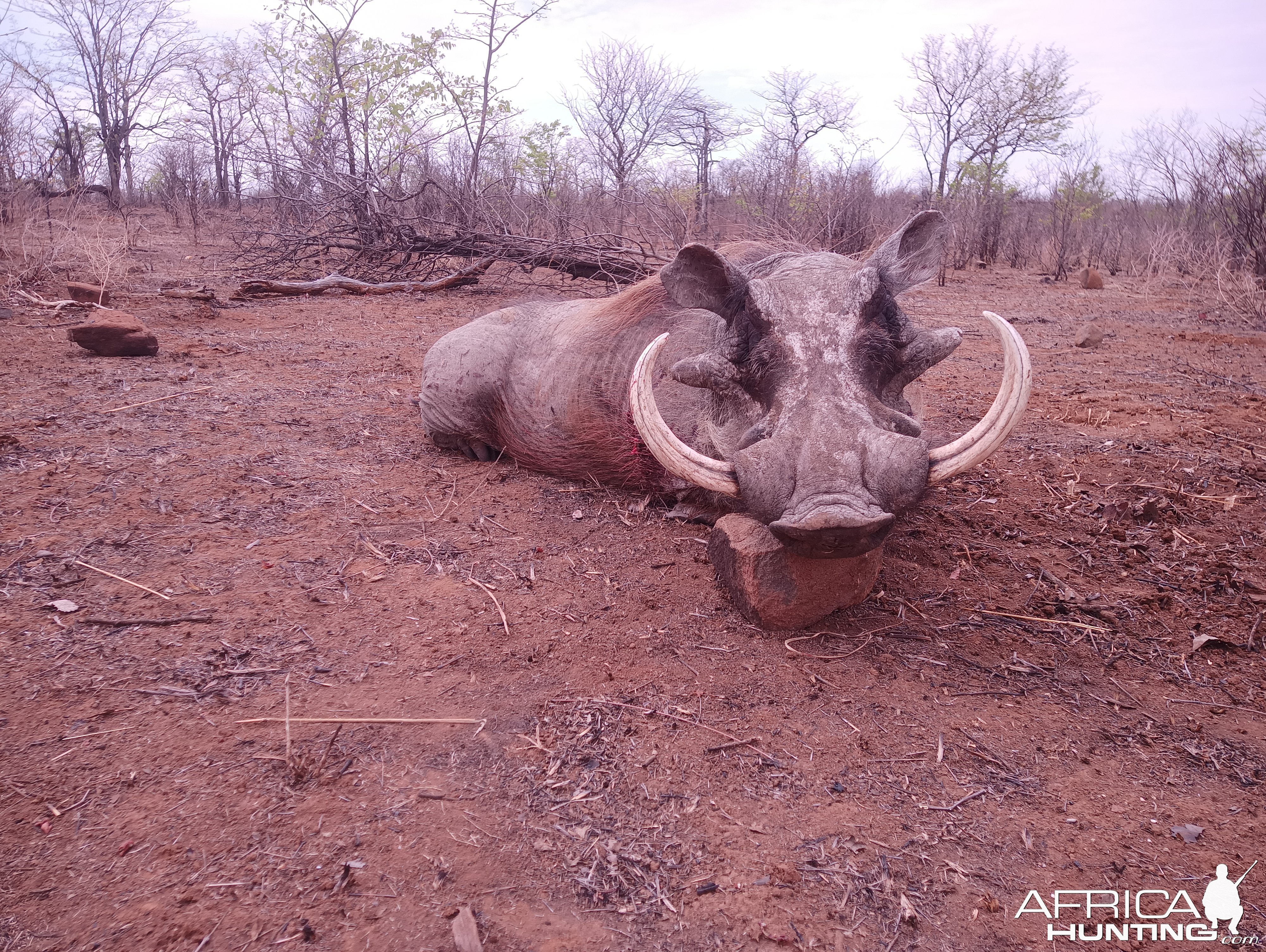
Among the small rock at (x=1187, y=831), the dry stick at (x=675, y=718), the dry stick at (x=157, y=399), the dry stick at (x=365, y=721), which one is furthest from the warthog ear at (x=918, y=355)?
the dry stick at (x=157, y=399)

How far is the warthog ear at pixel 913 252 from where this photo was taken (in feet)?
8.32

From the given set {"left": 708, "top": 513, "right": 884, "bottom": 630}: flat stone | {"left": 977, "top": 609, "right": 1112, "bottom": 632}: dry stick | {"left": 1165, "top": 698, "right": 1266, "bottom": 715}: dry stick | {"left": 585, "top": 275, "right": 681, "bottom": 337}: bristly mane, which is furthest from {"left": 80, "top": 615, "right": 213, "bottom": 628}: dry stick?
{"left": 1165, "top": 698, "right": 1266, "bottom": 715}: dry stick

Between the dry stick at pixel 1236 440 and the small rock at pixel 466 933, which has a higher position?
the dry stick at pixel 1236 440

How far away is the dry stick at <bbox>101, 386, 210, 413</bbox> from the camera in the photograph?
12.3ft

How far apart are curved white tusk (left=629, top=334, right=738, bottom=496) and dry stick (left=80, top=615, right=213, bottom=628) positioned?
53.5 inches

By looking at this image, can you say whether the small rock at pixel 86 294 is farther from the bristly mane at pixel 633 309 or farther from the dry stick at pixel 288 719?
the dry stick at pixel 288 719

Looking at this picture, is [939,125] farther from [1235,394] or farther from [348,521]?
[348,521]

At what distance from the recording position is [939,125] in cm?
1973

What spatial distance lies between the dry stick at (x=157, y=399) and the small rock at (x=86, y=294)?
276 centimetres

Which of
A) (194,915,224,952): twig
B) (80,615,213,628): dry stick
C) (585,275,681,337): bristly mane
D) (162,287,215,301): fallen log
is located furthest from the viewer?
(162,287,215,301): fallen log

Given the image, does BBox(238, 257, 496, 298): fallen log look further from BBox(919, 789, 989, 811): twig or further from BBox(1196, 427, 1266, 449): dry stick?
BBox(919, 789, 989, 811): twig

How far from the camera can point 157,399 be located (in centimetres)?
397

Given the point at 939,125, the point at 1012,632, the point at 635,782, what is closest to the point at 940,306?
the point at 1012,632

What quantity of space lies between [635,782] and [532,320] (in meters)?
2.71
